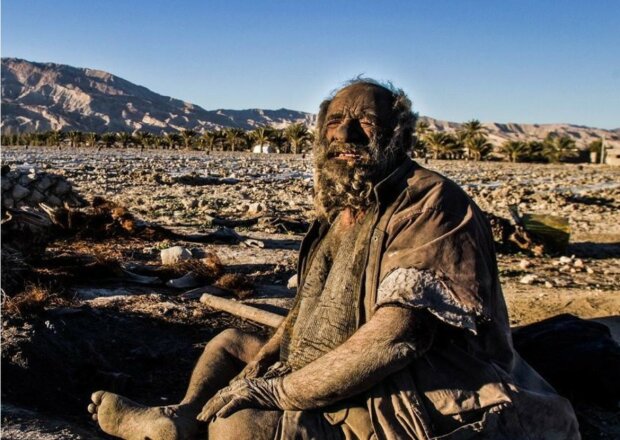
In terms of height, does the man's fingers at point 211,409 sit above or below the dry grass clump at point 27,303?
above

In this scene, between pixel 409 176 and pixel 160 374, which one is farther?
pixel 160 374

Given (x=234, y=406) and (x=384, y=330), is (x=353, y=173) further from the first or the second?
(x=234, y=406)

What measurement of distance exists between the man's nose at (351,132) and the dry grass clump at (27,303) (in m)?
3.10

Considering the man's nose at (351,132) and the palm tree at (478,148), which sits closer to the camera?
the man's nose at (351,132)

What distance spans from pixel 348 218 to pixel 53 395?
2248mm

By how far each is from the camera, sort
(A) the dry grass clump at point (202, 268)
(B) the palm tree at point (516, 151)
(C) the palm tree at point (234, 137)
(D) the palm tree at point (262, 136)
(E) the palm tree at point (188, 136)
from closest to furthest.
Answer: (A) the dry grass clump at point (202, 268) < (B) the palm tree at point (516, 151) < (D) the palm tree at point (262, 136) < (C) the palm tree at point (234, 137) < (E) the palm tree at point (188, 136)

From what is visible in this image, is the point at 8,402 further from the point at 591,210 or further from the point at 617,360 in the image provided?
the point at 591,210

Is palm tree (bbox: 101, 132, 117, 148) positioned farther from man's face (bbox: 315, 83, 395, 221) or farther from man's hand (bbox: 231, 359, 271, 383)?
man's face (bbox: 315, 83, 395, 221)

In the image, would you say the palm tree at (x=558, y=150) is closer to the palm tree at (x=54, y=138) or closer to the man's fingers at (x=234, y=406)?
the palm tree at (x=54, y=138)

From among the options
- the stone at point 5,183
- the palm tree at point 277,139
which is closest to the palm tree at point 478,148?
the palm tree at point 277,139

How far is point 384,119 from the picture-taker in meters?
2.71

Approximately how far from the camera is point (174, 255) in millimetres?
7645

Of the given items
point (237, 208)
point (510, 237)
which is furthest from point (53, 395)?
point (237, 208)

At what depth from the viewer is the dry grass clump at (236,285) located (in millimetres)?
6519
